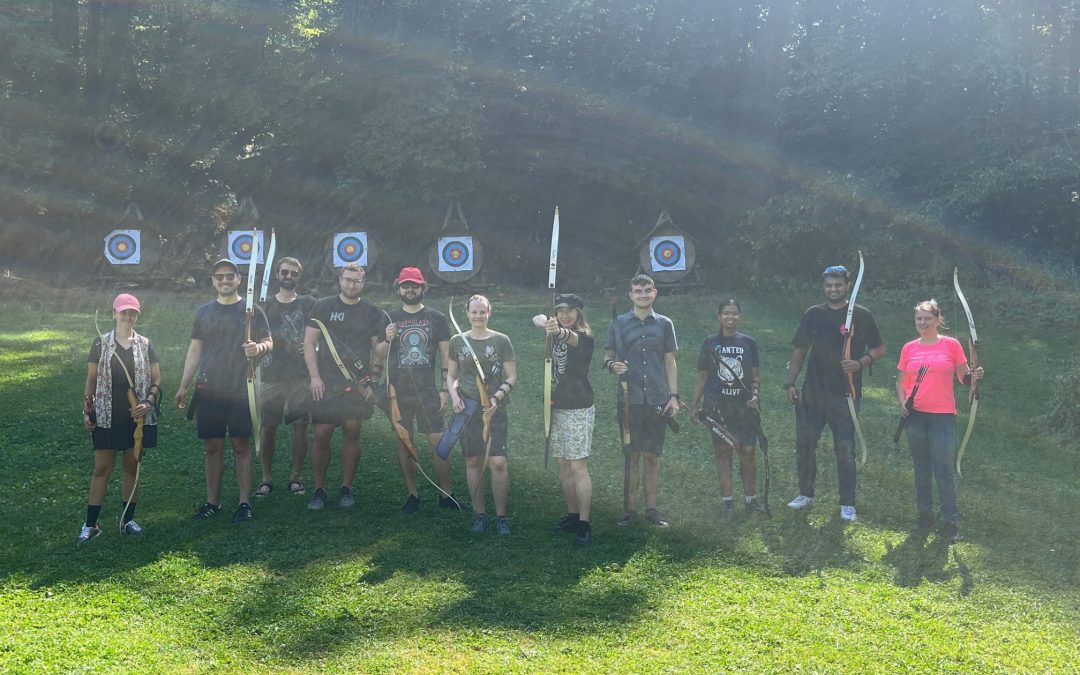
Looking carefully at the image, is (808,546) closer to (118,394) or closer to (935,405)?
(935,405)

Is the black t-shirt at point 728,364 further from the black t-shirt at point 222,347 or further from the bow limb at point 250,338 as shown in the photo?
the black t-shirt at point 222,347

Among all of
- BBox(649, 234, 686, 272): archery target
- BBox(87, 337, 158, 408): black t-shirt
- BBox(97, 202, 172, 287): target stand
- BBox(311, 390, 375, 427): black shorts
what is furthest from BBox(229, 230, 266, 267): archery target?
BBox(87, 337, 158, 408): black t-shirt

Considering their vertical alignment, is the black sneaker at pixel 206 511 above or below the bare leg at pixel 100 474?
below

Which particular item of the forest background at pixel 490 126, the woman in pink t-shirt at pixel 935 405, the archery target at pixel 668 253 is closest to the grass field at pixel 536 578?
the woman in pink t-shirt at pixel 935 405

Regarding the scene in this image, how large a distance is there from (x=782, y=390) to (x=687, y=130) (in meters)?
16.5

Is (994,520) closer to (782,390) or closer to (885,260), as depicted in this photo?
(782,390)

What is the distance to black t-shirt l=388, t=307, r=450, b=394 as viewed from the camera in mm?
8562

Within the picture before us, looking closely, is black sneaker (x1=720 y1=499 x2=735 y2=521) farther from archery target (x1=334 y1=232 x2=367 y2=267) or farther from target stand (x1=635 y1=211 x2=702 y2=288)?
archery target (x1=334 y1=232 x2=367 y2=267)

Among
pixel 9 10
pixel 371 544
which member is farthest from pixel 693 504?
pixel 9 10

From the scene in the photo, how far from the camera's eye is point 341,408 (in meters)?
8.81

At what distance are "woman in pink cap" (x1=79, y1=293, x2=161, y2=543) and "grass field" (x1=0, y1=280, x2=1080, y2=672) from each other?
2.22 ft

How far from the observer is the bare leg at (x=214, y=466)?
8469mm

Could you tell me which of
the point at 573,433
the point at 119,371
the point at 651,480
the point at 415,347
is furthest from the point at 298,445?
Result: the point at 651,480

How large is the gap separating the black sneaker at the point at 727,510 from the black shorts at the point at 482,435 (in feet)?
7.17
